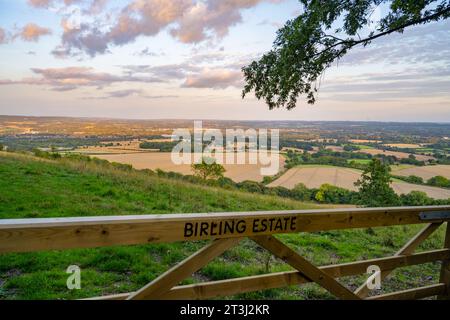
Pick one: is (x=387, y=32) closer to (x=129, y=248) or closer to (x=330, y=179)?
(x=129, y=248)

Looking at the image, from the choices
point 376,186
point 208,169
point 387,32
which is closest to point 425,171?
point 376,186

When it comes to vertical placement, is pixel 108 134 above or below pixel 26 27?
below

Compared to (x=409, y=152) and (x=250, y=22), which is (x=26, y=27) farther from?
(x=409, y=152)

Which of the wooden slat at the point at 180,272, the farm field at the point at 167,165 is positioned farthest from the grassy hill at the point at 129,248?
the farm field at the point at 167,165

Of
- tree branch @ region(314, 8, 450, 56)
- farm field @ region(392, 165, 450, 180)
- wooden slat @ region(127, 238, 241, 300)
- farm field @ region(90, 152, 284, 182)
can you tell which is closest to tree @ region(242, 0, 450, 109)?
tree branch @ region(314, 8, 450, 56)

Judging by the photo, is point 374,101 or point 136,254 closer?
point 136,254

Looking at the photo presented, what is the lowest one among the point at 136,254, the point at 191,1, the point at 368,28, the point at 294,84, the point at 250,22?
the point at 136,254
